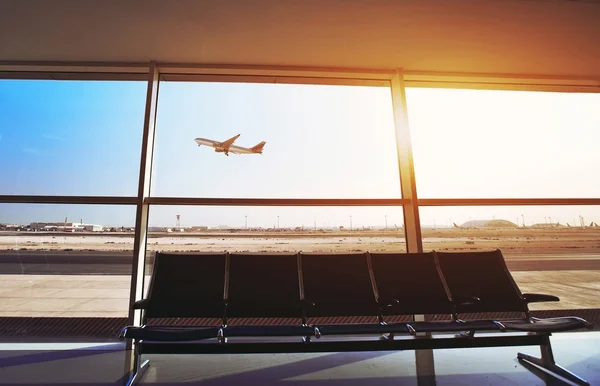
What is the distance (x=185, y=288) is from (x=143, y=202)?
1150 mm

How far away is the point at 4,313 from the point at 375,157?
4.28 m

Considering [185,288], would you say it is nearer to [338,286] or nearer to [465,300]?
[338,286]

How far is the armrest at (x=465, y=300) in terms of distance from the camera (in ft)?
6.96

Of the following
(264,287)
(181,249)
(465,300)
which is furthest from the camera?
(181,249)

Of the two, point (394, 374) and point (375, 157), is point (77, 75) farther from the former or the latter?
point (394, 374)

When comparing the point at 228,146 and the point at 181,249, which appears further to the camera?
the point at 228,146

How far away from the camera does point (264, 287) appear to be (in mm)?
2291

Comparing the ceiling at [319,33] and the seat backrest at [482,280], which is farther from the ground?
the ceiling at [319,33]

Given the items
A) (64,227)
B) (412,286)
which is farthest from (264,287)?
(64,227)

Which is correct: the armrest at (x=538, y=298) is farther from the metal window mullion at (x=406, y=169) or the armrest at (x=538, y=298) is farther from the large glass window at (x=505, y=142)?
the large glass window at (x=505, y=142)

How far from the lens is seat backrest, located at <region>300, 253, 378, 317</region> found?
2217 mm

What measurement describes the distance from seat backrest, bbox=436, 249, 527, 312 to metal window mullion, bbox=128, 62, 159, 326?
111 inches

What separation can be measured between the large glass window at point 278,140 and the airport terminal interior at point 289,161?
24 mm

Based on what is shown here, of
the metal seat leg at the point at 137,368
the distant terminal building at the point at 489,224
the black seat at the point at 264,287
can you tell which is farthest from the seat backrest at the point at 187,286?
the distant terminal building at the point at 489,224
